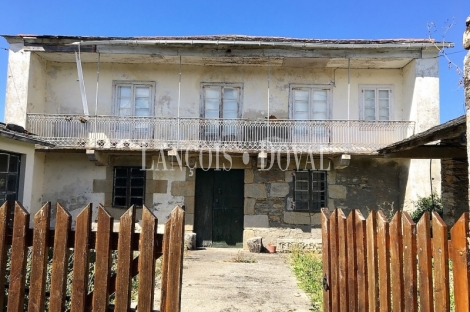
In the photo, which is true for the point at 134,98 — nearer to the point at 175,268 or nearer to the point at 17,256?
the point at 17,256

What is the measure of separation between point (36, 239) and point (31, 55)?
10298 millimetres

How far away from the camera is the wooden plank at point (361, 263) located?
2414 millimetres

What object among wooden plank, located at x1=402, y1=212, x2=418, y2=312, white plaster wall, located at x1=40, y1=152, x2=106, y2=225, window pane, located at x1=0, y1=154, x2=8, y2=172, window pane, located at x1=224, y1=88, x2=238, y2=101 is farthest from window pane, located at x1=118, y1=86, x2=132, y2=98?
wooden plank, located at x1=402, y1=212, x2=418, y2=312

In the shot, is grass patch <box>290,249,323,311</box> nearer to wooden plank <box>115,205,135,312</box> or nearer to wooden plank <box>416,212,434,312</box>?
wooden plank <box>416,212,434,312</box>

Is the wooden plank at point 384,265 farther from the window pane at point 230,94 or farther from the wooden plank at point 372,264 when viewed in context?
the window pane at point 230,94

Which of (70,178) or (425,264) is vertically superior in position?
(70,178)

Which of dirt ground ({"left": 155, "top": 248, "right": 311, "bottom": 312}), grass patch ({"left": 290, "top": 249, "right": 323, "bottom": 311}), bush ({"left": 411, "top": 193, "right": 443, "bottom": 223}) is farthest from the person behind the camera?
bush ({"left": 411, "top": 193, "right": 443, "bottom": 223})

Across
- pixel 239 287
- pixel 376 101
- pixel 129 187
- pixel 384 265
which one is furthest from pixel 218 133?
pixel 384 265

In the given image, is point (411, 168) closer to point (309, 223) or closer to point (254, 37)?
point (309, 223)

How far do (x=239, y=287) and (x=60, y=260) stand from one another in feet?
13.2

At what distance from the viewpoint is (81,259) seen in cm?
235

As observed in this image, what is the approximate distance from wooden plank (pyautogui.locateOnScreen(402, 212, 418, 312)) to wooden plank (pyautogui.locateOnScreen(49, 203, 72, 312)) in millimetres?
2068

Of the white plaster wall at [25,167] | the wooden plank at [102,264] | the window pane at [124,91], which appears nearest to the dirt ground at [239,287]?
the wooden plank at [102,264]

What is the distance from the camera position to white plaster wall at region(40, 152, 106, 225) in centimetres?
1123
